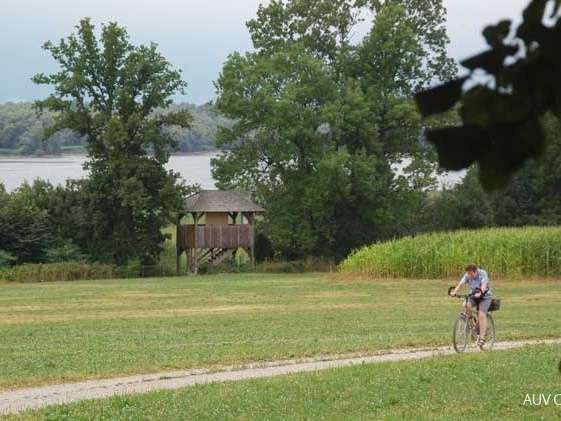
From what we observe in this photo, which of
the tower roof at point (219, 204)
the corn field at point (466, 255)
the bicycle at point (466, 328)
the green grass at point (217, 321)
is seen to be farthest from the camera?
the tower roof at point (219, 204)

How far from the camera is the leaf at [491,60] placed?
193 cm

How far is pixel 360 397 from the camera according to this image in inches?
495

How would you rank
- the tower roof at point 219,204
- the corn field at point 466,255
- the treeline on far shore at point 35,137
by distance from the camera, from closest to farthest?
the corn field at point 466,255 → the tower roof at point 219,204 → the treeline on far shore at point 35,137

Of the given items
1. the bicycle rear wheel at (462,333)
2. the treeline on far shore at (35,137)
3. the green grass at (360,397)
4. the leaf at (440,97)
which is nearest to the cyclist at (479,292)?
the bicycle rear wheel at (462,333)

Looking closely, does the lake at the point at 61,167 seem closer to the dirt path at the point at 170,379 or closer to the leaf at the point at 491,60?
the dirt path at the point at 170,379

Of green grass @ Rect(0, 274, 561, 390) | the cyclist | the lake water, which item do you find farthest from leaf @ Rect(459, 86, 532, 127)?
the lake water

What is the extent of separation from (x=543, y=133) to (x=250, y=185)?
58071 millimetres

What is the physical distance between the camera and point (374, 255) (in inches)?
1842

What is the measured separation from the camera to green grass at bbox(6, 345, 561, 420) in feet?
37.8

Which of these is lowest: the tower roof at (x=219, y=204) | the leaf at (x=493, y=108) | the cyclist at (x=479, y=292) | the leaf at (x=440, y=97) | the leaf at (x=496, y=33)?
the cyclist at (x=479, y=292)

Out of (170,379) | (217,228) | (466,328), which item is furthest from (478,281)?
(217,228)

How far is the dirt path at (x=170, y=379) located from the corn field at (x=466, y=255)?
24.6 meters

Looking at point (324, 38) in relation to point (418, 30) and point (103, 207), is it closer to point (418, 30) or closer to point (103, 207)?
point (418, 30)

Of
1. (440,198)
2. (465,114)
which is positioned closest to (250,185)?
(440,198)
